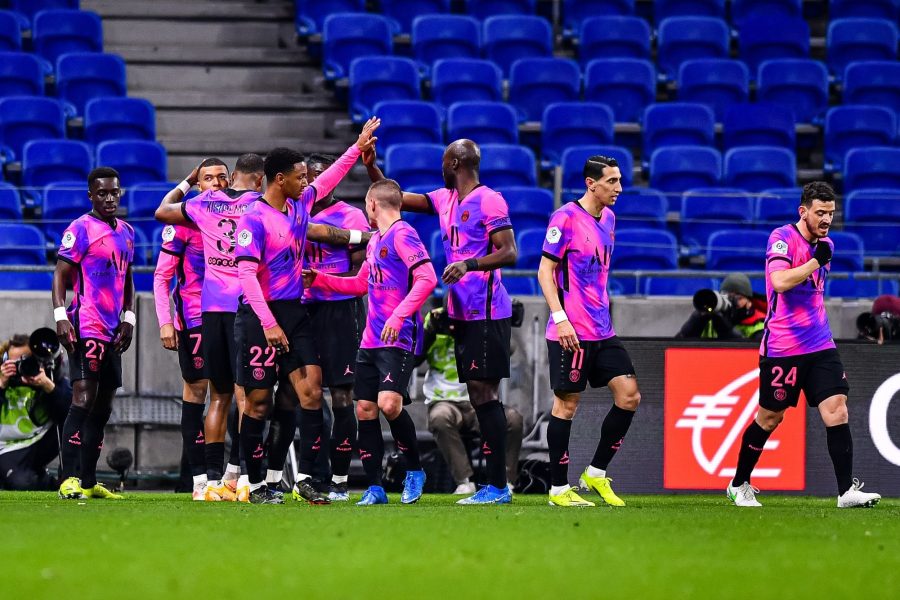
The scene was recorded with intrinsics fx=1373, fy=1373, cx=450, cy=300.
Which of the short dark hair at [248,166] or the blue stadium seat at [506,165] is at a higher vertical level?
the blue stadium seat at [506,165]

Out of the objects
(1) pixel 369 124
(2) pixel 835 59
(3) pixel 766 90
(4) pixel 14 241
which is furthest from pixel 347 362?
(2) pixel 835 59

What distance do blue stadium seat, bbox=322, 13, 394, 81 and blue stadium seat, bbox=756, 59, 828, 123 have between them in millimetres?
5125

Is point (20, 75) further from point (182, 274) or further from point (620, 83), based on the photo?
point (182, 274)

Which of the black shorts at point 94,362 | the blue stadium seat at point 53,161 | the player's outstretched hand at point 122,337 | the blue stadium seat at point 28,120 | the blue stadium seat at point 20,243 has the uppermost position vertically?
the blue stadium seat at point 28,120

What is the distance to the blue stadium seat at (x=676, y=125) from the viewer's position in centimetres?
1728

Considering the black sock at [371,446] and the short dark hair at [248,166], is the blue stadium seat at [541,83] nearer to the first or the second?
the short dark hair at [248,166]

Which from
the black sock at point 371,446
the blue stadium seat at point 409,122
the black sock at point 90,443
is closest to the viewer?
the black sock at point 371,446

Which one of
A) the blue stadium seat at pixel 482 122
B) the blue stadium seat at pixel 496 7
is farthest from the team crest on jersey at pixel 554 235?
the blue stadium seat at pixel 496 7

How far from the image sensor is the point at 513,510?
338 inches

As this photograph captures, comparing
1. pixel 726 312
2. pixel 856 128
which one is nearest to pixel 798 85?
pixel 856 128

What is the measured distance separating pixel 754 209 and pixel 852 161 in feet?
6.45

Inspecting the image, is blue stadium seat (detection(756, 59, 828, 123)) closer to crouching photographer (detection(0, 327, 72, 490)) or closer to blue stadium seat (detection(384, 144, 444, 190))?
blue stadium seat (detection(384, 144, 444, 190))

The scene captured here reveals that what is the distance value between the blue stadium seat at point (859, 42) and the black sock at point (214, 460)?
1237 cm

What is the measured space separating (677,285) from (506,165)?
8.79ft
